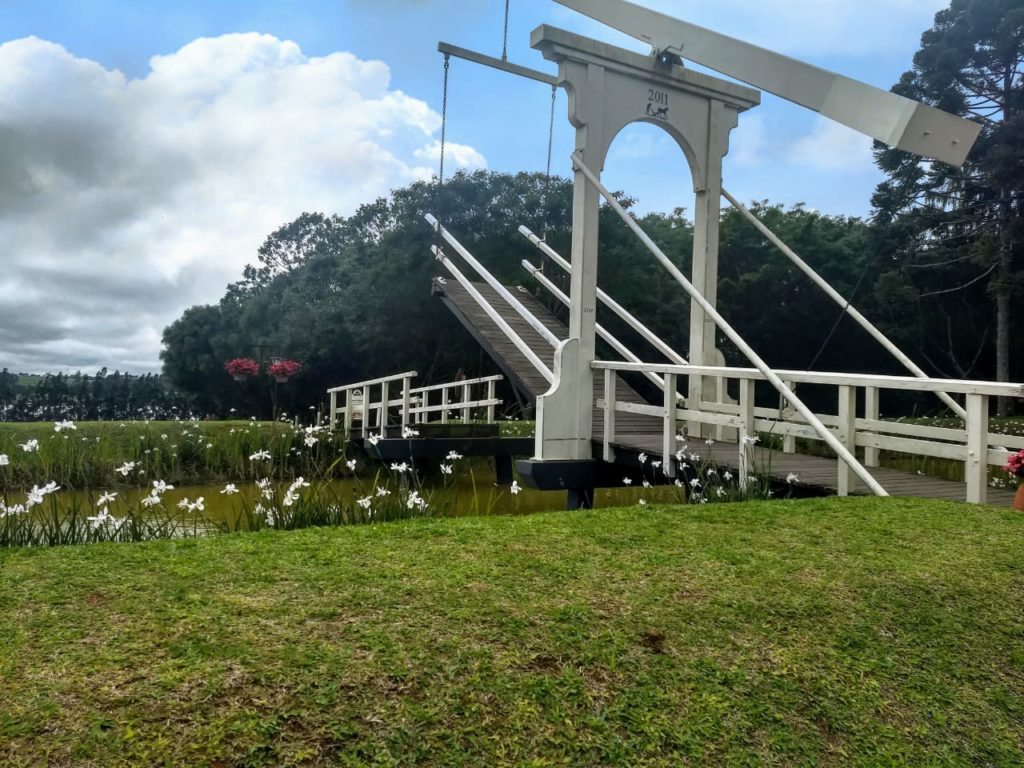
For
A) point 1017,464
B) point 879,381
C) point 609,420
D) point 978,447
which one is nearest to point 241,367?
point 609,420

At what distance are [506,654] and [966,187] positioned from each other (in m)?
20.4

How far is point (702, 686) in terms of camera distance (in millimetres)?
2330

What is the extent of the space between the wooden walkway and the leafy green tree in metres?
10.1

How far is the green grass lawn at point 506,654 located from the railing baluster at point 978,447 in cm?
169

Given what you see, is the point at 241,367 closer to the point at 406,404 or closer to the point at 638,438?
the point at 406,404

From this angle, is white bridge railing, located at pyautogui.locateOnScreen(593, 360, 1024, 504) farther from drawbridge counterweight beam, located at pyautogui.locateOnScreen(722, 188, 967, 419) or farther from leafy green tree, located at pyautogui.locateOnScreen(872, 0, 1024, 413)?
leafy green tree, located at pyautogui.locateOnScreen(872, 0, 1024, 413)

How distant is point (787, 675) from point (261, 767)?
4.92ft

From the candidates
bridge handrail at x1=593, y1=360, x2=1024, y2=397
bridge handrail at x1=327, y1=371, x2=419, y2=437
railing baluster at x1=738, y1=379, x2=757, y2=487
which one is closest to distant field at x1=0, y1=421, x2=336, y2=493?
bridge handrail at x1=327, y1=371, x2=419, y2=437

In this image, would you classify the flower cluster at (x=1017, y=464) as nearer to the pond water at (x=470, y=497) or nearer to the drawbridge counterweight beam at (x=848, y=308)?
the drawbridge counterweight beam at (x=848, y=308)

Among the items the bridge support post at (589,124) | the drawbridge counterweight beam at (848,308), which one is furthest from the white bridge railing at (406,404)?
the drawbridge counterweight beam at (848,308)

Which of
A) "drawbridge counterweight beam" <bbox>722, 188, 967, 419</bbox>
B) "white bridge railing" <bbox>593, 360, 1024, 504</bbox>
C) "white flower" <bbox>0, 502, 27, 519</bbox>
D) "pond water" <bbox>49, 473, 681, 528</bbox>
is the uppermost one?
"drawbridge counterweight beam" <bbox>722, 188, 967, 419</bbox>

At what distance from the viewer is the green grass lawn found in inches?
78.4

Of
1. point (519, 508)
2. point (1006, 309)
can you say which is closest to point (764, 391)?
point (1006, 309)

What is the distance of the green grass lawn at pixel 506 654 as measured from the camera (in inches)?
78.4
